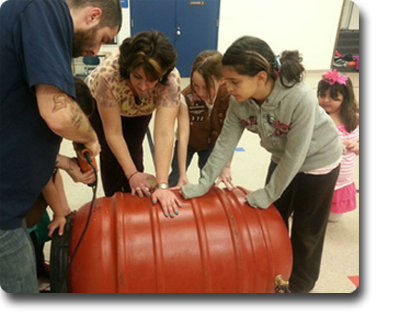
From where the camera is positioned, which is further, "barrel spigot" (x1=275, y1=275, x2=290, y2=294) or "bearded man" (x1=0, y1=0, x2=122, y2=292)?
"barrel spigot" (x1=275, y1=275, x2=290, y2=294)

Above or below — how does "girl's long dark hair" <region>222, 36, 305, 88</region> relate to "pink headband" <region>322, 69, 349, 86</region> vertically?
below

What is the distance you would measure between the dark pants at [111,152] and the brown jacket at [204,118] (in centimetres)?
26

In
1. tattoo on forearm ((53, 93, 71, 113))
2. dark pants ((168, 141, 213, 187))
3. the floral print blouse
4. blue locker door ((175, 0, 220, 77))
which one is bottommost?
dark pants ((168, 141, 213, 187))

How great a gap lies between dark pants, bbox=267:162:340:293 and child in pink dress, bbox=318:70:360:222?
0.75 meters

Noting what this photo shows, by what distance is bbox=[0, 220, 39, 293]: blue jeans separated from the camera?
1052mm

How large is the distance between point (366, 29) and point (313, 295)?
4.16ft

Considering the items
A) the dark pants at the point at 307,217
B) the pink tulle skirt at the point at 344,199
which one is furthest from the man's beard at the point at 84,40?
the pink tulle skirt at the point at 344,199

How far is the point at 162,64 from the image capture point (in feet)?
4.21

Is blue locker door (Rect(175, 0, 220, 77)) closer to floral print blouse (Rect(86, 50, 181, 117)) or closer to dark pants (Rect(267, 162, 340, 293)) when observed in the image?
floral print blouse (Rect(86, 50, 181, 117))

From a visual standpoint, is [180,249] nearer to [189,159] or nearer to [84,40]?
[84,40]

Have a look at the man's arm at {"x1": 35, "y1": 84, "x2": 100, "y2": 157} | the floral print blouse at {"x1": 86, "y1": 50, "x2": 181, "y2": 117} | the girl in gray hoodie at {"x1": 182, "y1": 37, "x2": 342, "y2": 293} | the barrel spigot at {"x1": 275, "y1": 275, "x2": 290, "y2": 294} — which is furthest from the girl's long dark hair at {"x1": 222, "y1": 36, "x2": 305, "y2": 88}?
the barrel spigot at {"x1": 275, "y1": 275, "x2": 290, "y2": 294}

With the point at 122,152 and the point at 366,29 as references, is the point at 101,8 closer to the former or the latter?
the point at 122,152

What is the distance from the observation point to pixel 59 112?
0.91 m

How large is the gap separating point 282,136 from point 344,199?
118 centimetres
